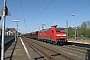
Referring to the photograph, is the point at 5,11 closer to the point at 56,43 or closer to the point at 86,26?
the point at 56,43

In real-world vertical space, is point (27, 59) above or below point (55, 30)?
below

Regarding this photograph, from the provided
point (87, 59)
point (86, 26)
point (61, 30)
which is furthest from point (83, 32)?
point (87, 59)

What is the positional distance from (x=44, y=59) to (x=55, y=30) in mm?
16449

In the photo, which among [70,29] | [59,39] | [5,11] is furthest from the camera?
[70,29]

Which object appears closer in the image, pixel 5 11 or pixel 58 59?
pixel 5 11

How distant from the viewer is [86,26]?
309ft

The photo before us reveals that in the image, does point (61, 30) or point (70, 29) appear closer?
point (61, 30)

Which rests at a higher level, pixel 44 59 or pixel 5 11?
pixel 5 11

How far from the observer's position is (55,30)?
29.4 metres

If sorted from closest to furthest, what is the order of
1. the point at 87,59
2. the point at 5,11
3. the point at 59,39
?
1. the point at 5,11
2. the point at 87,59
3. the point at 59,39

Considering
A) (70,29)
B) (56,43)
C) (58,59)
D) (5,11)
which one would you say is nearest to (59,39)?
(56,43)

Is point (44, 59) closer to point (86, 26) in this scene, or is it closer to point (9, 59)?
point (9, 59)

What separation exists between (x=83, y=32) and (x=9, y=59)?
82510 millimetres

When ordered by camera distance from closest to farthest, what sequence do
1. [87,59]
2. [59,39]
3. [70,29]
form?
[87,59] < [59,39] < [70,29]
